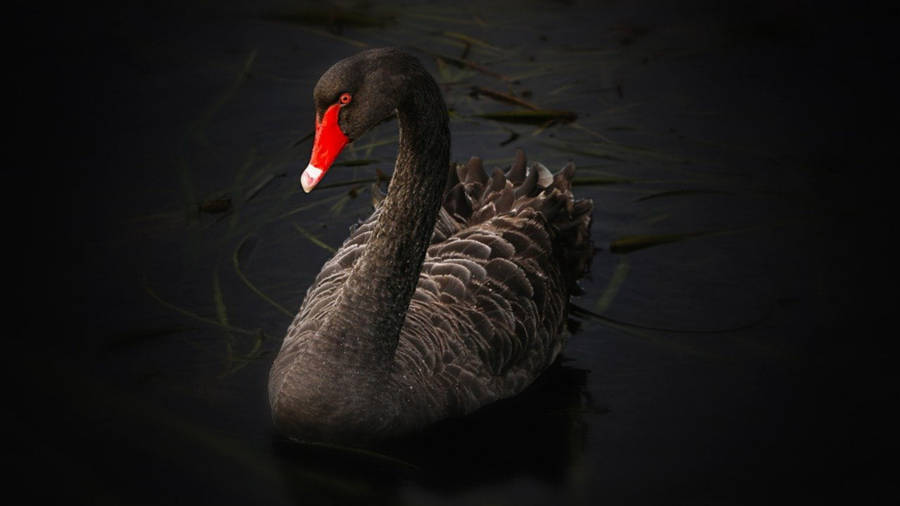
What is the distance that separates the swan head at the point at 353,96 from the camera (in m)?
4.56

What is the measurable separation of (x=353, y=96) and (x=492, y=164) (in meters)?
3.10

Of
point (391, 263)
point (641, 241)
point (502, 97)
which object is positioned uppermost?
point (391, 263)

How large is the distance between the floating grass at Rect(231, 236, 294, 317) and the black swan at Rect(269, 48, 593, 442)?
1.37 ft

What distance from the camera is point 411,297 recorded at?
5250 millimetres

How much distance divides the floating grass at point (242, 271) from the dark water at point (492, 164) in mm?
18

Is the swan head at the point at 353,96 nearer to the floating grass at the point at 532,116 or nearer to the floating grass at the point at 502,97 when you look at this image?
the floating grass at the point at 532,116

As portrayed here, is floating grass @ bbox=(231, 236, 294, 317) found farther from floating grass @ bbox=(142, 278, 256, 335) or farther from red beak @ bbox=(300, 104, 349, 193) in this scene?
red beak @ bbox=(300, 104, 349, 193)

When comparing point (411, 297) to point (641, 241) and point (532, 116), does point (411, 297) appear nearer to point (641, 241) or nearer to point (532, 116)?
point (641, 241)

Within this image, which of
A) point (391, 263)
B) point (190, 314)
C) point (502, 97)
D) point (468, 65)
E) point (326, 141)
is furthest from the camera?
point (468, 65)

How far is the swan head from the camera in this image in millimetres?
4559

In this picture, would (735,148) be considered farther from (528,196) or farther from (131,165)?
(131,165)

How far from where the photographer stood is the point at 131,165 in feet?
24.7

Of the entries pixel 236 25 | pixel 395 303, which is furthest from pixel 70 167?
pixel 395 303

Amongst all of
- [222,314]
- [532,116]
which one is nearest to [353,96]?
[222,314]
